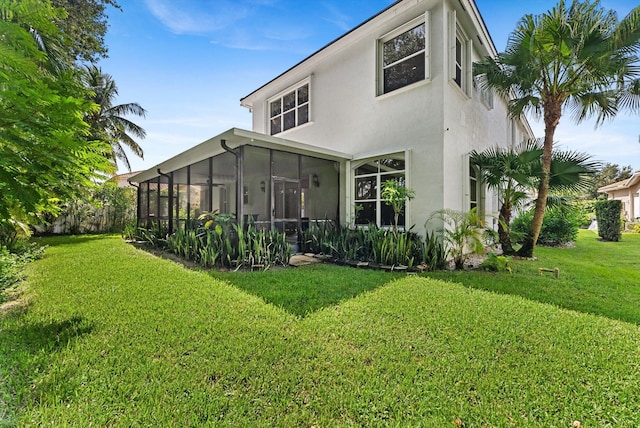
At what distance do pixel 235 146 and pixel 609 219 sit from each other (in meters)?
17.8

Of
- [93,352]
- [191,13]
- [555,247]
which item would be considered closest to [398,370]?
[93,352]

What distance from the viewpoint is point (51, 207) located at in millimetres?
3490

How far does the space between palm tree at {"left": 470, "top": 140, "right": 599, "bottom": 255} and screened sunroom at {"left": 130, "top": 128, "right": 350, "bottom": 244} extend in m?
4.55

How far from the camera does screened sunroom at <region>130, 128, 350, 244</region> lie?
7.59 meters

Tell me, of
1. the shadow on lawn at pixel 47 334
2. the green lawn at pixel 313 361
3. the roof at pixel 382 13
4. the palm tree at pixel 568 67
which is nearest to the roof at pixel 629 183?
the palm tree at pixel 568 67

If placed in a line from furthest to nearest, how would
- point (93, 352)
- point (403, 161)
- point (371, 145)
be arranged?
point (371, 145), point (403, 161), point (93, 352)

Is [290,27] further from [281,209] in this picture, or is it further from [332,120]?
[281,209]

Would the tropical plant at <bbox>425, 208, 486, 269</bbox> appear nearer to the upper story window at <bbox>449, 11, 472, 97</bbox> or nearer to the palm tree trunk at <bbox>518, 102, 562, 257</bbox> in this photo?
the palm tree trunk at <bbox>518, 102, 562, 257</bbox>

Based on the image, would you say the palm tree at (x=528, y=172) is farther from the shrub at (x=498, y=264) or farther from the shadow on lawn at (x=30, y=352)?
the shadow on lawn at (x=30, y=352)

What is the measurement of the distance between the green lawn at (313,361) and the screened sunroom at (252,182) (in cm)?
391

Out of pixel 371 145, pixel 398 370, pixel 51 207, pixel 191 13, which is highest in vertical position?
pixel 191 13

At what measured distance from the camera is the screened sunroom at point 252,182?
7.59 metres

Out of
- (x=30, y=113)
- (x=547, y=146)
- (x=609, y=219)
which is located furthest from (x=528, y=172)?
(x=609, y=219)

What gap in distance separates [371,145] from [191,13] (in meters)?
6.07
